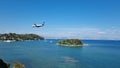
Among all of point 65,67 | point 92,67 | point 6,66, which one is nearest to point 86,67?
point 92,67

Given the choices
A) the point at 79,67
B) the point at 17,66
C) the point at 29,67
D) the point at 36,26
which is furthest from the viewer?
the point at 79,67

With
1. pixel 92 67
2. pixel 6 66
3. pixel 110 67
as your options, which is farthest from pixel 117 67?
pixel 6 66

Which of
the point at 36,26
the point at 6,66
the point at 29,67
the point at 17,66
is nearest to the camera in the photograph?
the point at 36,26

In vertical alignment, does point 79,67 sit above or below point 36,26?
below

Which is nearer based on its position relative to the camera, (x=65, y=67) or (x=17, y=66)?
(x=17, y=66)

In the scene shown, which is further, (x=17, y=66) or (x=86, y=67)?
(x=86, y=67)

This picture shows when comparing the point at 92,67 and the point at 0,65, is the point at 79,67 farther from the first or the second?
the point at 0,65

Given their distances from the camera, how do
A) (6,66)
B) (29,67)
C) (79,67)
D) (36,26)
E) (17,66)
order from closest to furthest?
(36,26)
(17,66)
(6,66)
(29,67)
(79,67)

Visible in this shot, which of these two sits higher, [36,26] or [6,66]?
[36,26]

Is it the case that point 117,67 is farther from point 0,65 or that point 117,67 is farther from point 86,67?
point 0,65
